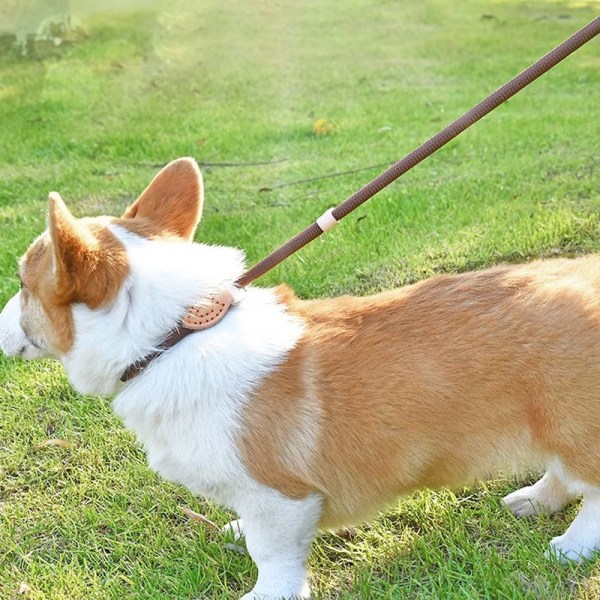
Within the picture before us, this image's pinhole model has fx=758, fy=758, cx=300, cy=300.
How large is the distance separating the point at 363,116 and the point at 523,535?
666cm

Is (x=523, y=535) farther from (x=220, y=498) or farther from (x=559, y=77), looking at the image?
(x=559, y=77)

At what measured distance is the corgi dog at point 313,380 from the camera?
2250mm

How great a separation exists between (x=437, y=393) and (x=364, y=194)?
0.71m

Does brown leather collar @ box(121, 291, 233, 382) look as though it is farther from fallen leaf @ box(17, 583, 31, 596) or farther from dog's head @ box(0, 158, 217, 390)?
fallen leaf @ box(17, 583, 31, 596)

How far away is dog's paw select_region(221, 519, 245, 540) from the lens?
279 cm

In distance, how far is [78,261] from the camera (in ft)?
7.23

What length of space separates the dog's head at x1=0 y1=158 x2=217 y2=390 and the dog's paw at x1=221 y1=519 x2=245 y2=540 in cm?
92

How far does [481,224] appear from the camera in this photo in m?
4.82

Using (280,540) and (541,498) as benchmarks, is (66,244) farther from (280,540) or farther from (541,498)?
A: (541,498)

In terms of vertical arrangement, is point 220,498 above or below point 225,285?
below

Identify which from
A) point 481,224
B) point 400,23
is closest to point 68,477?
point 481,224

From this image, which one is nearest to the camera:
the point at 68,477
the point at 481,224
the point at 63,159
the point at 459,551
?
the point at 459,551

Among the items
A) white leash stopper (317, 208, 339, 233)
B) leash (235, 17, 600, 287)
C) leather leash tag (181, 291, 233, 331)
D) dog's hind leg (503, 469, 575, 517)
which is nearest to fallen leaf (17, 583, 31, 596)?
leather leash tag (181, 291, 233, 331)

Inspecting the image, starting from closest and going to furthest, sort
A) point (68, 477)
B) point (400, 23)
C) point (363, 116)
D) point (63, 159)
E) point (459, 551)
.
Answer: point (459, 551) < point (68, 477) < point (63, 159) < point (363, 116) < point (400, 23)
